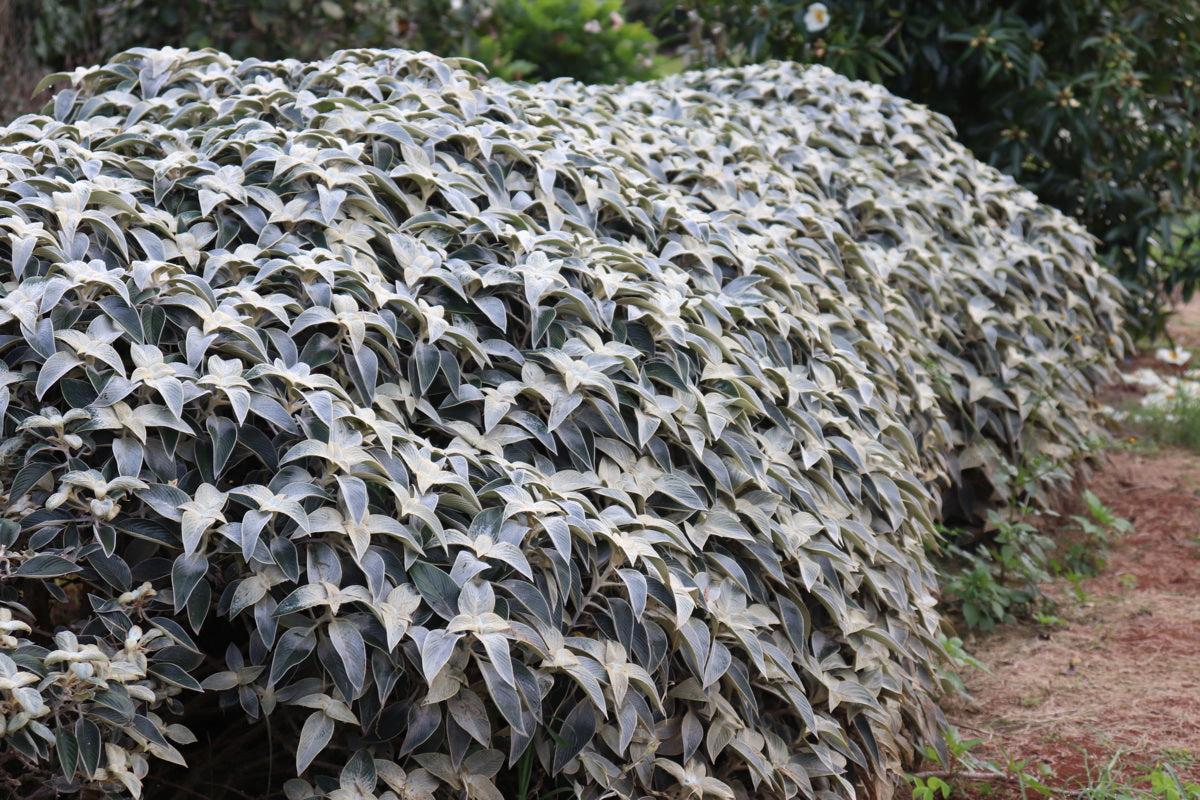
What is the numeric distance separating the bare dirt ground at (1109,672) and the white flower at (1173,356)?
5.14ft

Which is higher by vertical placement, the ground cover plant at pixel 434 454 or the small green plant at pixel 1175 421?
the ground cover plant at pixel 434 454

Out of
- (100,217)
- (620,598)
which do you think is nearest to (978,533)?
(620,598)

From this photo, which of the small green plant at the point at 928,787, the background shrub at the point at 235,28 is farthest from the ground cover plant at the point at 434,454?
the background shrub at the point at 235,28

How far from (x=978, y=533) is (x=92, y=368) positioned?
9.49 feet

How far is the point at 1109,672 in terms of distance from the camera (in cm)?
309

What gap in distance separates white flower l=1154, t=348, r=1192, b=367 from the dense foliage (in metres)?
0.37

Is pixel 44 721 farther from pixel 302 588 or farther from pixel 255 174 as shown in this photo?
pixel 255 174

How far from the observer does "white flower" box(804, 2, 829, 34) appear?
4973mm

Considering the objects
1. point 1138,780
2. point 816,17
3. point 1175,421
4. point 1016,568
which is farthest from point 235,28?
point 1138,780

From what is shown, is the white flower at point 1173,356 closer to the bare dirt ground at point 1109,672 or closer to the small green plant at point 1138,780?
the bare dirt ground at point 1109,672

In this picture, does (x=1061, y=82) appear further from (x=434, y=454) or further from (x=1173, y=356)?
(x=434, y=454)

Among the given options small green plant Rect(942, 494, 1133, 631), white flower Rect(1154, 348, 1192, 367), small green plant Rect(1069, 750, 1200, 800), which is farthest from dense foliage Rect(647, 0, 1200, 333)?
small green plant Rect(1069, 750, 1200, 800)

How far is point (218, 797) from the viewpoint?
5.99 ft

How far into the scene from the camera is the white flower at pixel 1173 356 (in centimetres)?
556
